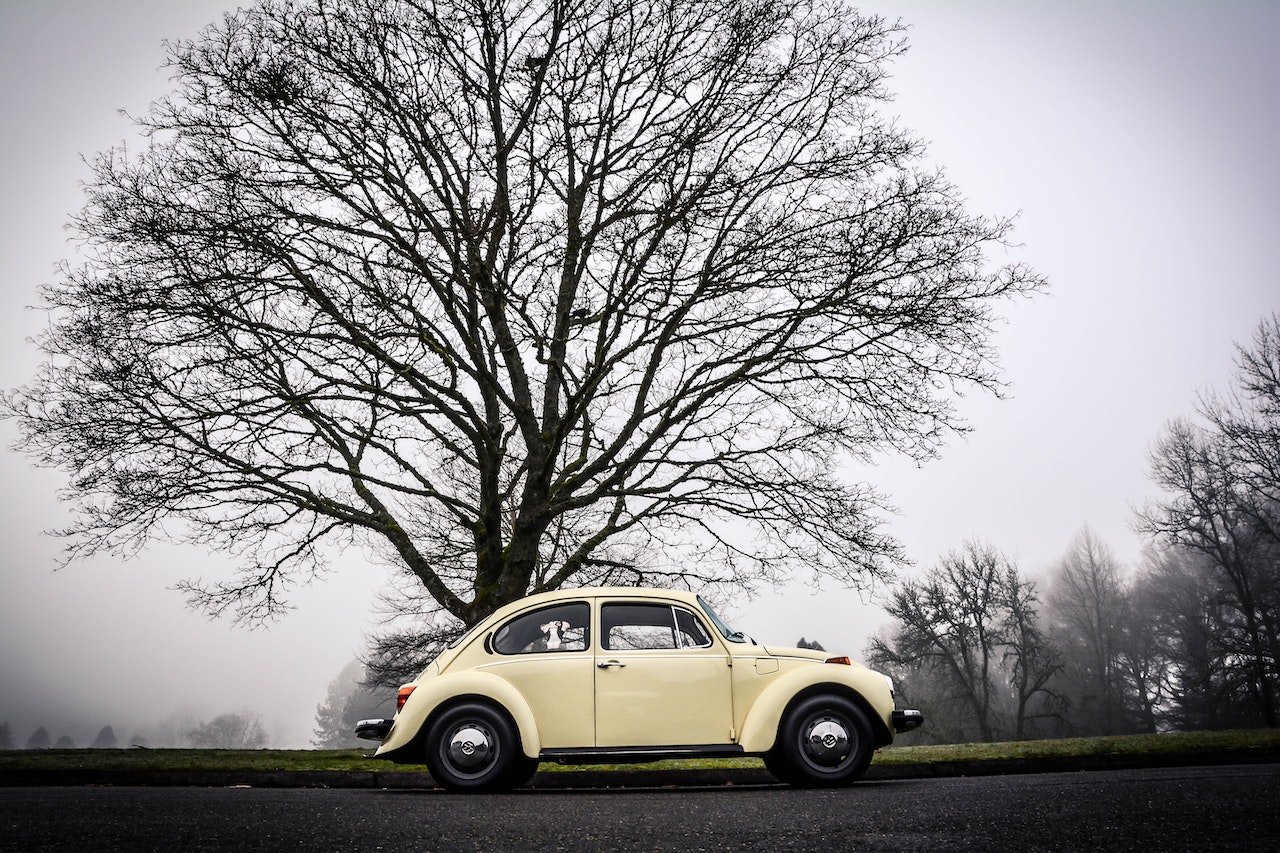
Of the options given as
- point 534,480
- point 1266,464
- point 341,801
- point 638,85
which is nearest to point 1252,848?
point 341,801

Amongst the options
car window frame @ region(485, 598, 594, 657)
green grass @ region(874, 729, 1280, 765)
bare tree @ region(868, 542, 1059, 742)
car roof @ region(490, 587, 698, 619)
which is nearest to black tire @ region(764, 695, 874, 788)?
car roof @ region(490, 587, 698, 619)

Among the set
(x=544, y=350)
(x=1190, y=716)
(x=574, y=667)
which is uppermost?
(x=544, y=350)

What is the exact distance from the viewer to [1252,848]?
3834 millimetres

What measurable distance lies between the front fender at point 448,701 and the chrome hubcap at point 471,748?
0.26 m

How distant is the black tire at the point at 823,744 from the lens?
23.9 ft

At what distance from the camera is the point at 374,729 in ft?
24.9

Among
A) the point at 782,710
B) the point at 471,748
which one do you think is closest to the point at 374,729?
the point at 471,748

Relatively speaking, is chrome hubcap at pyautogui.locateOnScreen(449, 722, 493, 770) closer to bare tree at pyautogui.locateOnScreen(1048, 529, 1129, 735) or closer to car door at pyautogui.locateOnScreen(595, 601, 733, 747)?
car door at pyautogui.locateOnScreen(595, 601, 733, 747)

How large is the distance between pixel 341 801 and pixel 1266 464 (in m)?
26.5

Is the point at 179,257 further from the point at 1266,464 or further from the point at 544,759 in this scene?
the point at 1266,464

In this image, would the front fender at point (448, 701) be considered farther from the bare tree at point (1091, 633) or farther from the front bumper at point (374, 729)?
the bare tree at point (1091, 633)

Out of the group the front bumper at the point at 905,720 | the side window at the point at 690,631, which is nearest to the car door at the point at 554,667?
the side window at the point at 690,631

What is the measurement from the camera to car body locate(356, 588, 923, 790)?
725 centimetres

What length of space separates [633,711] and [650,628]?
0.79 metres
